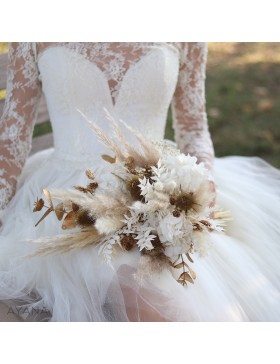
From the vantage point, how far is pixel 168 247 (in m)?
1.30

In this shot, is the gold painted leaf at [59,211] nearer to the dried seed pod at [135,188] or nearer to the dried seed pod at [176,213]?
the dried seed pod at [135,188]

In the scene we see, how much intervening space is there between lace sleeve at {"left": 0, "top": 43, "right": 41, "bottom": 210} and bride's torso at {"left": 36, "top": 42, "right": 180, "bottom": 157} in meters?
0.04

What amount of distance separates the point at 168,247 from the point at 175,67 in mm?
704

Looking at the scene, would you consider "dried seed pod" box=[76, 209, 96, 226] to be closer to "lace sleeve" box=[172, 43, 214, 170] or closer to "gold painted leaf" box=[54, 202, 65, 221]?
"gold painted leaf" box=[54, 202, 65, 221]

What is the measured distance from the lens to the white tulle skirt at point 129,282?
1.32 metres

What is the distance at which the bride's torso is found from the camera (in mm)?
1673

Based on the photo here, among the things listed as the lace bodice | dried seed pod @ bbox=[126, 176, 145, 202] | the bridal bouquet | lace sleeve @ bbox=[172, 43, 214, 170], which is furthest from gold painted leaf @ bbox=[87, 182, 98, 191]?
lace sleeve @ bbox=[172, 43, 214, 170]

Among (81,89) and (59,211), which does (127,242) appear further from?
(81,89)

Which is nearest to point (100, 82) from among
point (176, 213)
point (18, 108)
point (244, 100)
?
point (18, 108)

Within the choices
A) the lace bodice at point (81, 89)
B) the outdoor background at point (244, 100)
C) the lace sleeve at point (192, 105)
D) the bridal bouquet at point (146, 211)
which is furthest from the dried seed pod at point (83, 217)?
the outdoor background at point (244, 100)
